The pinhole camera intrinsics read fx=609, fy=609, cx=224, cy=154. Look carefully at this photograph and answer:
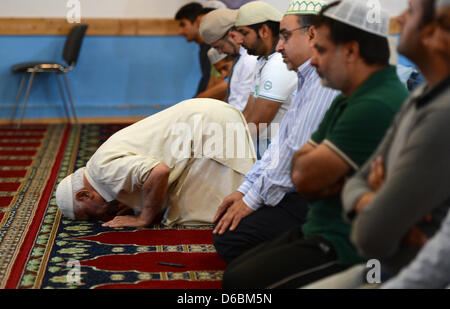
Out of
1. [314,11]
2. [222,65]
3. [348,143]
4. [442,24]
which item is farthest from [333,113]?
[222,65]

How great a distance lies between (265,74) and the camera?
320cm

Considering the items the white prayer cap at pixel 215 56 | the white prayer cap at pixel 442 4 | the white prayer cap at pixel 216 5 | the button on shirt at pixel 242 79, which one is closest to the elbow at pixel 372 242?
the white prayer cap at pixel 442 4

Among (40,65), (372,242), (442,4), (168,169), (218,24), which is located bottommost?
(168,169)

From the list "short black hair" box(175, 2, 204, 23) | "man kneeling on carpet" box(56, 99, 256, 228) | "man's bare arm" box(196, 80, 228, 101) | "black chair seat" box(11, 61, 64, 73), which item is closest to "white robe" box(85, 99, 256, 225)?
"man kneeling on carpet" box(56, 99, 256, 228)

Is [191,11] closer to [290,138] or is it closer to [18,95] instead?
[18,95]

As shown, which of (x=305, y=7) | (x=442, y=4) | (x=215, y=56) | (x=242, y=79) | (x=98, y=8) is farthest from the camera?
(x=98, y=8)

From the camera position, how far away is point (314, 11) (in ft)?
8.28

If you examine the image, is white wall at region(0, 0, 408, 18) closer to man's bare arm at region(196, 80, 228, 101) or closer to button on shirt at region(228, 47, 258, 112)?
man's bare arm at region(196, 80, 228, 101)

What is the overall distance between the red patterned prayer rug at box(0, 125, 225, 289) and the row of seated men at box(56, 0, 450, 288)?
0.13 m

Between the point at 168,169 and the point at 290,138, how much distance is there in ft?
2.67

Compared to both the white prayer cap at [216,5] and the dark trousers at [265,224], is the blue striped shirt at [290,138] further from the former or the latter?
the white prayer cap at [216,5]

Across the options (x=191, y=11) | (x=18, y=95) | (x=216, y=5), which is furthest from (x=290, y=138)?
(x=18, y=95)

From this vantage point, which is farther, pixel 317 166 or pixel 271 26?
pixel 271 26
